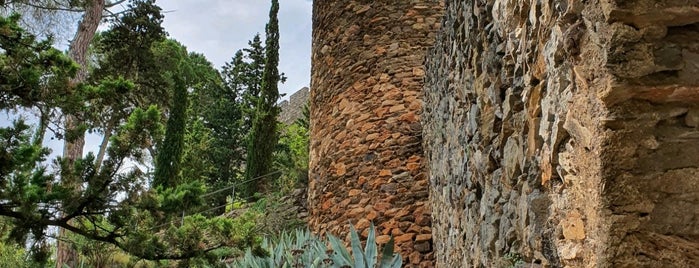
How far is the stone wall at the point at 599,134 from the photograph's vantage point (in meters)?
1.31

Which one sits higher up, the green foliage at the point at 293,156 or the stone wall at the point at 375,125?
the stone wall at the point at 375,125

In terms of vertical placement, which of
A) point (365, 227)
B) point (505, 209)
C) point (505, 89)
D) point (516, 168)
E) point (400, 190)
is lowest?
point (365, 227)

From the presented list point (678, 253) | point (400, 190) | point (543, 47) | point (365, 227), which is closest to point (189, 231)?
point (365, 227)

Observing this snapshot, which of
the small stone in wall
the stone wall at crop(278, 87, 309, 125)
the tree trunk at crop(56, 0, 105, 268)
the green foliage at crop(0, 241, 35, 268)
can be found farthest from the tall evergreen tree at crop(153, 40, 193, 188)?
the small stone in wall

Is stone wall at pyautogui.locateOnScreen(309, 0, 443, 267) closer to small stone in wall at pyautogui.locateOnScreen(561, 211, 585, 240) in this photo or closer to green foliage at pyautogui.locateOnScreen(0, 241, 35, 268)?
small stone in wall at pyautogui.locateOnScreen(561, 211, 585, 240)

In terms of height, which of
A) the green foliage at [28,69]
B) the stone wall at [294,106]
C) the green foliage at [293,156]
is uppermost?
the green foliage at [28,69]

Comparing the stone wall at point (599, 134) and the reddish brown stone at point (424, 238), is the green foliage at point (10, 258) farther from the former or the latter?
the stone wall at point (599, 134)

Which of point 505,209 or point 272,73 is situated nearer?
point 505,209

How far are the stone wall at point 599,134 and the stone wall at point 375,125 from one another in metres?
2.95

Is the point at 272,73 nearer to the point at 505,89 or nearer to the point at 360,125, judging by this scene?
the point at 360,125

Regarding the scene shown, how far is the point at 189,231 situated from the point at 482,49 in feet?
10.1

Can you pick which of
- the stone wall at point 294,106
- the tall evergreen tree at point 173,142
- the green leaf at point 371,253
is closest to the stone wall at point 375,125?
the green leaf at point 371,253

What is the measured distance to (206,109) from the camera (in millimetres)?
20359

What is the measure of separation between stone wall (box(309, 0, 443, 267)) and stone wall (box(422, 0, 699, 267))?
295 cm
